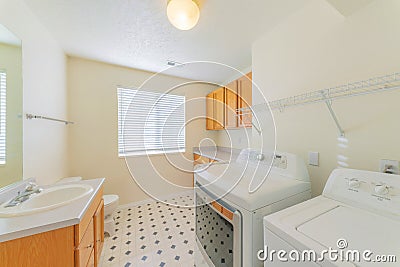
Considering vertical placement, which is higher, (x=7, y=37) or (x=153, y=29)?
(x=153, y=29)

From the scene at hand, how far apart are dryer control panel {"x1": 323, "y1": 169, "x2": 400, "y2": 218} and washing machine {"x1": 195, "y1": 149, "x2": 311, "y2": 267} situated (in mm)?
203

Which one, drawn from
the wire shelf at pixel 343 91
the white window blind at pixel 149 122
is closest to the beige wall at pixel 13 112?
the white window blind at pixel 149 122

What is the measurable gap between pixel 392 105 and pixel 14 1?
2.91 m

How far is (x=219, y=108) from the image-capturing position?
2766mm

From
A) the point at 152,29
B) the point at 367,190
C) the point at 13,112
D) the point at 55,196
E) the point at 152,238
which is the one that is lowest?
the point at 152,238

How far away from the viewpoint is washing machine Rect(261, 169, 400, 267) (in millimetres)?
513

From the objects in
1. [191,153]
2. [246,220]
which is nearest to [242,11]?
[246,220]

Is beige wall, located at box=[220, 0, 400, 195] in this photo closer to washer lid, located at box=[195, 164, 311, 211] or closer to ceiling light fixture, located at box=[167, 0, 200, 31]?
washer lid, located at box=[195, 164, 311, 211]

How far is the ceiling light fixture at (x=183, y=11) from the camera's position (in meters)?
1.22

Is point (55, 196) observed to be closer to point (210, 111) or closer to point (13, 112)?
point (13, 112)

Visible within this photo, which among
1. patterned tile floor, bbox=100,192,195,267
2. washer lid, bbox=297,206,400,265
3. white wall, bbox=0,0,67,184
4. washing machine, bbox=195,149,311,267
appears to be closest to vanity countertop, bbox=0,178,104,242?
white wall, bbox=0,0,67,184

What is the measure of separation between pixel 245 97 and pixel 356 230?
1693 millimetres
